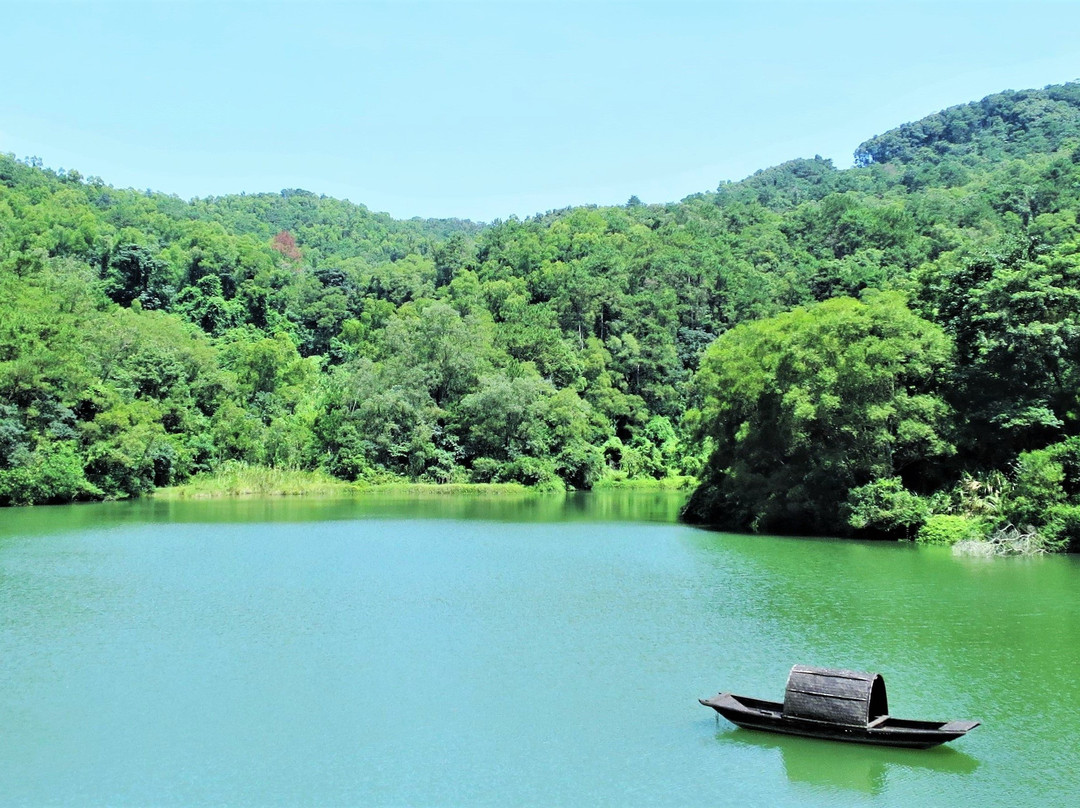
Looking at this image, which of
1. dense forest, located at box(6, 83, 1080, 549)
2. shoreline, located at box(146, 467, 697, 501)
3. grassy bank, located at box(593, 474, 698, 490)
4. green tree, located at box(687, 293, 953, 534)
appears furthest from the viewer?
grassy bank, located at box(593, 474, 698, 490)

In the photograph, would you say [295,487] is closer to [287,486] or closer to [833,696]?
[287,486]

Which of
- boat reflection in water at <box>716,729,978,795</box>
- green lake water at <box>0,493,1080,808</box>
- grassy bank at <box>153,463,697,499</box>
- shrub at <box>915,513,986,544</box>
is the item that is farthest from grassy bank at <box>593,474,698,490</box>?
boat reflection in water at <box>716,729,978,795</box>

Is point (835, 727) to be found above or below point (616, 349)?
below

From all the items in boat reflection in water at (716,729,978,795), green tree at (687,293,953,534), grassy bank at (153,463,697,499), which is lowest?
boat reflection in water at (716,729,978,795)

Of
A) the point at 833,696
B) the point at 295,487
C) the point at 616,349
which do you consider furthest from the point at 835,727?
the point at 616,349

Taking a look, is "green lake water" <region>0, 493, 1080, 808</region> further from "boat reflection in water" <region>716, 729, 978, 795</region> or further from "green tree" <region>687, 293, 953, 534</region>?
"green tree" <region>687, 293, 953, 534</region>

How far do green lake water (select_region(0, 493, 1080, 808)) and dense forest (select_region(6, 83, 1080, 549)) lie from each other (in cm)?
450

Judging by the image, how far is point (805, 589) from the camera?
66.8 ft

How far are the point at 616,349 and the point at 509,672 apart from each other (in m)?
51.8

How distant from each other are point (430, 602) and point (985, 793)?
1160 cm

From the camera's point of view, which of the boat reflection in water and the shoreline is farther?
the shoreline

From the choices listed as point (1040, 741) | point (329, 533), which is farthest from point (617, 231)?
point (1040, 741)

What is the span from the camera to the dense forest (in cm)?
2855

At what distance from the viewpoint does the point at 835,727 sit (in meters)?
11.0
